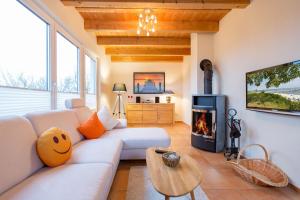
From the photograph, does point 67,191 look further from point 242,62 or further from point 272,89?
point 242,62

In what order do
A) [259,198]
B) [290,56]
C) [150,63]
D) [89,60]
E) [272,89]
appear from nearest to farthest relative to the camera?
[259,198]
[290,56]
[272,89]
[89,60]
[150,63]

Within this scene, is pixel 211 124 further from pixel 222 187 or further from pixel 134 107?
pixel 134 107

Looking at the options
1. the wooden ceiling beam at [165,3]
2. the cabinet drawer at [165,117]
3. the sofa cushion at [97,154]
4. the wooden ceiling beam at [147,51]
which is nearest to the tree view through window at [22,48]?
the wooden ceiling beam at [165,3]

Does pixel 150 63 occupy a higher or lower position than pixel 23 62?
higher

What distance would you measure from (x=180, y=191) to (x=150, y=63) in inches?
232

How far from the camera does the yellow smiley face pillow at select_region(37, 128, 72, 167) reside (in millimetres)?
1450

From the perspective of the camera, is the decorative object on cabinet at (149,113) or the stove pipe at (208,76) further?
the decorative object on cabinet at (149,113)

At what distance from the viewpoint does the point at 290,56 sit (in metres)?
1.92

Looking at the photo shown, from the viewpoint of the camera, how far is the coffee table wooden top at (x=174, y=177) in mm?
1158

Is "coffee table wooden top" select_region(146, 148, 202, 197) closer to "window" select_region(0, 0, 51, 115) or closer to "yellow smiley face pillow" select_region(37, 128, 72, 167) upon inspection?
"yellow smiley face pillow" select_region(37, 128, 72, 167)

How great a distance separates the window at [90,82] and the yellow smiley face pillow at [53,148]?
8.41 feet

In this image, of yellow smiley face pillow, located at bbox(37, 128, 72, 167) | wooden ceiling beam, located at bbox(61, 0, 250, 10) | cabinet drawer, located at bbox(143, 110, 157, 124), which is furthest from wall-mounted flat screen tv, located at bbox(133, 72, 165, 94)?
yellow smiley face pillow, located at bbox(37, 128, 72, 167)

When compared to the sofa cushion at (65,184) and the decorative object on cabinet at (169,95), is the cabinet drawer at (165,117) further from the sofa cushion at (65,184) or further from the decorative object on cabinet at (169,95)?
the sofa cushion at (65,184)

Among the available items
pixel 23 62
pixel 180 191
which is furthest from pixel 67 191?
pixel 23 62
